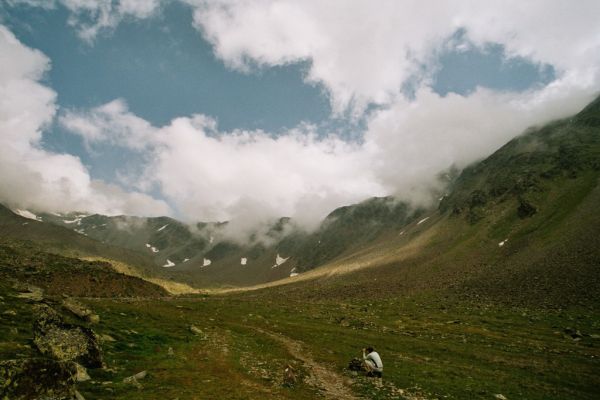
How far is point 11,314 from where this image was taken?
26.4 m

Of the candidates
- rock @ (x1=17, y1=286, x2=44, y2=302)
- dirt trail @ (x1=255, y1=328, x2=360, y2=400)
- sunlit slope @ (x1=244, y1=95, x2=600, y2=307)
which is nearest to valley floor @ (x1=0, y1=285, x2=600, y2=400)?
dirt trail @ (x1=255, y1=328, x2=360, y2=400)

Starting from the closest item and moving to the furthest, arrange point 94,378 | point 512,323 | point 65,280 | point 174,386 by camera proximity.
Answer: point 94,378 < point 174,386 < point 512,323 < point 65,280

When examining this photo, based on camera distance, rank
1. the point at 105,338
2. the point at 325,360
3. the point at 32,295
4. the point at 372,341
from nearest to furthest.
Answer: the point at 105,338 < the point at 32,295 < the point at 325,360 < the point at 372,341

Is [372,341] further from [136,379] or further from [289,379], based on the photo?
[136,379]

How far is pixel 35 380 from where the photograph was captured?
12945 millimetres

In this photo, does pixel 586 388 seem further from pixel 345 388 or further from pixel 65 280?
pixel 65 280

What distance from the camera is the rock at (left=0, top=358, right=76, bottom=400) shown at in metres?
12.4

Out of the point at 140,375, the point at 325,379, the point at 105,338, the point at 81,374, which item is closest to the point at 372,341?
the point at 325,379

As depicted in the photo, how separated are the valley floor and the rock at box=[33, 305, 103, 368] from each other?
770 mm

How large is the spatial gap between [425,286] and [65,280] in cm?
12635

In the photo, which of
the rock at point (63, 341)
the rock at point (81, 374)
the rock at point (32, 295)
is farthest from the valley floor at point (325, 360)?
the rock at point (32, 295)

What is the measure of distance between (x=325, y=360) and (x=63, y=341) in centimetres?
2487

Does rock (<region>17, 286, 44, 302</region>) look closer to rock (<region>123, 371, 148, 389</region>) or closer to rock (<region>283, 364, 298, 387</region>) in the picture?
rock (<region>123, 371, 148, 389</region>)

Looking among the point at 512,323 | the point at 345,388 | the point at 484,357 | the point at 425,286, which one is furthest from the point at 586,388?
the point at 425,286
